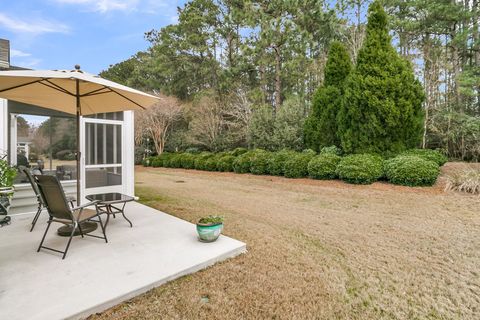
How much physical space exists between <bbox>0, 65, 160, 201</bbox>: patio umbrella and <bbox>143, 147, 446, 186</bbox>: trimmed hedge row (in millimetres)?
6603

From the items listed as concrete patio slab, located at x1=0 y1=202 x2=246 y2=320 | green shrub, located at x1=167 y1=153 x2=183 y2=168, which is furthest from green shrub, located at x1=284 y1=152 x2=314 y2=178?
green shrub, located at x1=167 y1=153 x2=183 y2=168

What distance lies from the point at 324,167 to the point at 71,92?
24.9ft

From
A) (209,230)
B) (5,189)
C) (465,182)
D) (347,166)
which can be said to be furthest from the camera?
(347,166)

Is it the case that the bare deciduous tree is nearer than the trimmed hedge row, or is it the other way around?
the trimmed hedge row

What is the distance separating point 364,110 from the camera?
926 cm

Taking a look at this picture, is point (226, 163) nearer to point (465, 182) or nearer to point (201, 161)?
point (201, 161)

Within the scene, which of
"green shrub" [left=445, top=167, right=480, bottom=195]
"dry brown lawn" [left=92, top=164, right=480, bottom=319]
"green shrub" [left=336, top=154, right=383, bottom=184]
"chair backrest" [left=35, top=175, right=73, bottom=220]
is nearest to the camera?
"dry brown lawn" [left=92, top=164, right=480, bottom=319]

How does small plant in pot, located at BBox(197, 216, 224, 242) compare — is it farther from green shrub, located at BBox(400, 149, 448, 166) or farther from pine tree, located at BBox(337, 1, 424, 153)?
green shrub, located at BBox(400, 149, 448, 166)

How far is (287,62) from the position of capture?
16484 millimetres

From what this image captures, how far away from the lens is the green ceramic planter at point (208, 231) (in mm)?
3299

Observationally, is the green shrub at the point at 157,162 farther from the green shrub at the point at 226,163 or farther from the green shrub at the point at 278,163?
the green shrub at the point at 278,163

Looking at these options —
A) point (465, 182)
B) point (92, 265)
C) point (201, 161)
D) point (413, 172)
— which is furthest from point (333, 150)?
point (92, 265)

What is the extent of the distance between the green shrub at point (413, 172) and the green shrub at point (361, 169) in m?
0.44

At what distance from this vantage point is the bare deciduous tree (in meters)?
19.6
